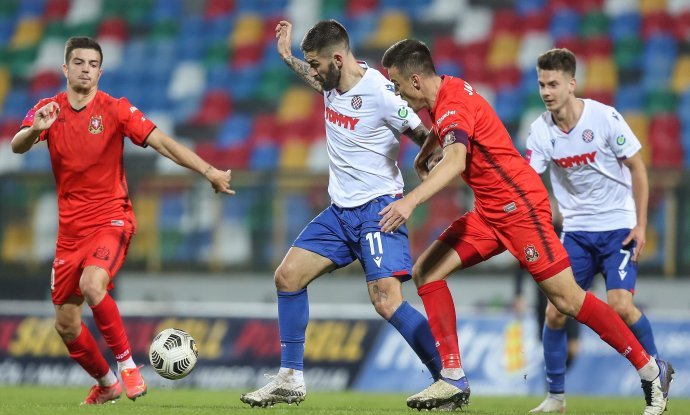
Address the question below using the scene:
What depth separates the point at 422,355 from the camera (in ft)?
22.0

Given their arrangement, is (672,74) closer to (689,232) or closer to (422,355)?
(689,232)

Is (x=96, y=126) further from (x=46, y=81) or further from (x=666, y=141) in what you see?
(x=46, y=81)

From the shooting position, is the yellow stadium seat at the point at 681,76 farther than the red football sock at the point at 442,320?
Yes

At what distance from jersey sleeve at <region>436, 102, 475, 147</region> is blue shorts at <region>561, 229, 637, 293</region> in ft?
6.24

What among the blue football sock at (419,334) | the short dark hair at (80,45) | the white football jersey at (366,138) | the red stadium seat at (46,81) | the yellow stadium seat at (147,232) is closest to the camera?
the blue football sock at (419,334)

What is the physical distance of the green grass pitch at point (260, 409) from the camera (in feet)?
20.4

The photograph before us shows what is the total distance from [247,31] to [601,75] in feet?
18.9

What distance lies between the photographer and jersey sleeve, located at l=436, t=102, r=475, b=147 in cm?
615

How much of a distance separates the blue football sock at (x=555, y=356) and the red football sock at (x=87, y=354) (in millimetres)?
3024

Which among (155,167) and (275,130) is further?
(275,130)

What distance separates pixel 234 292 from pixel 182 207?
3.92 ft

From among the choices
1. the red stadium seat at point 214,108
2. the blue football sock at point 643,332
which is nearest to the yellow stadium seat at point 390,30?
the red stadium seat at point 214,108

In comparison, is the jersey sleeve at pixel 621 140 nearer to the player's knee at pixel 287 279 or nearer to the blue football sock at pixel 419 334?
the blue football sock at pixel 419 334

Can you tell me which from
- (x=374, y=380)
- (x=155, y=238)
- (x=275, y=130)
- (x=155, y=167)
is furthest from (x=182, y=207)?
(x=275, y=130)
